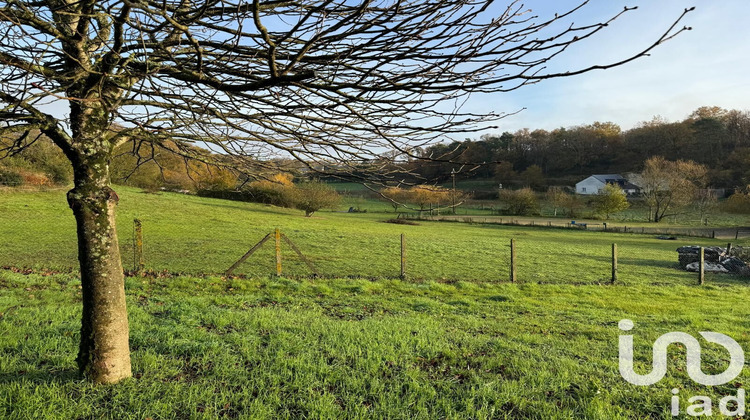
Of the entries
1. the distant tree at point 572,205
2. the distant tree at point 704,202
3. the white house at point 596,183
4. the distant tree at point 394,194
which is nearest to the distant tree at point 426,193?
the distant tree at point 394,194

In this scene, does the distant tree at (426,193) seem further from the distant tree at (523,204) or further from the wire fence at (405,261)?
the distant tree at (523,204)

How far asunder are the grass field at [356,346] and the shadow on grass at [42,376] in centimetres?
2

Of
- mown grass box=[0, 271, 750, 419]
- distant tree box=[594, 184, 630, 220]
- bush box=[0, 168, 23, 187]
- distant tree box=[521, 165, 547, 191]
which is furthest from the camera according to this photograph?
distant tree box=[521, 165, 547, 191]

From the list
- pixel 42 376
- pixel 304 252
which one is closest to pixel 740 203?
pixel 304 252

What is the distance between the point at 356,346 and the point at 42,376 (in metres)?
2.90

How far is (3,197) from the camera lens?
2750cm

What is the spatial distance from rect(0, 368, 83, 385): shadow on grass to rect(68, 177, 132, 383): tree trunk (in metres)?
0.17

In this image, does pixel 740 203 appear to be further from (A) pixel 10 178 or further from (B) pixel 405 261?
(A) pixel 10 178

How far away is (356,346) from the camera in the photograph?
4.53 m

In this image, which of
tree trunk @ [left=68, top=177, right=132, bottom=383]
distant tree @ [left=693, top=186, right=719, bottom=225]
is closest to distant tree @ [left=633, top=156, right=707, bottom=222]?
distant tree @ [left=693, top=186, right=719, bottom=225]

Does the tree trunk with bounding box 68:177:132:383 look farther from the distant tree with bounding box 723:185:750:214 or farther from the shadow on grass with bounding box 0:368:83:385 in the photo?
the distant tree with bounding box 723:185:750:214

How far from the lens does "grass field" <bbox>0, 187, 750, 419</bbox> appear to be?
320 centimetres

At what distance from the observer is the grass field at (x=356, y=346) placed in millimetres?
3199

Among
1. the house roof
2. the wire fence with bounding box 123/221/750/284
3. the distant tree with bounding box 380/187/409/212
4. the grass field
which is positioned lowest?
the wire fence with bounding box 123/221/750/284
